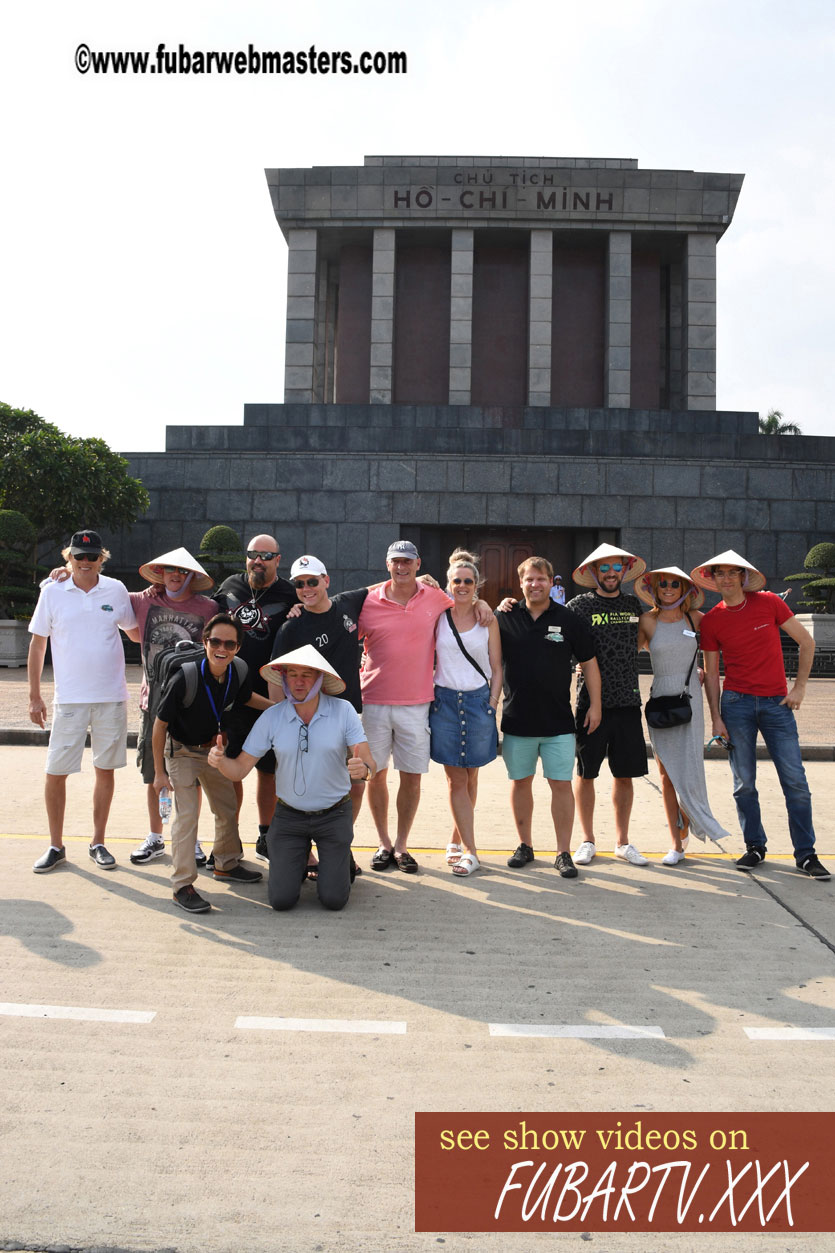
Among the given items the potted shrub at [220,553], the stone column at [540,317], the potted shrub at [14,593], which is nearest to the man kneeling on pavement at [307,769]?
the potted shrub at [220,553]

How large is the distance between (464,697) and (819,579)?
1527 cm

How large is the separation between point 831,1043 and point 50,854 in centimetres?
441

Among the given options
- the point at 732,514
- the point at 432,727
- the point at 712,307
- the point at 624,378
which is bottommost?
the point at 432,727

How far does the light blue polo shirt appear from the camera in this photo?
17.1ft

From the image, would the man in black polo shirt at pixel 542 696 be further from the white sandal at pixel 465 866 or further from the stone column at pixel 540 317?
the stone column at pixel 540 317

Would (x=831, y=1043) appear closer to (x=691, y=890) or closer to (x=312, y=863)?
(x=691, y=890)

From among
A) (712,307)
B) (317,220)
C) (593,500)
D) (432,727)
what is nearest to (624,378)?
(712,307)

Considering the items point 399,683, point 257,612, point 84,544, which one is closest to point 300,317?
point 84,544

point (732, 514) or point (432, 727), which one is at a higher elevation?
point (732, 514)

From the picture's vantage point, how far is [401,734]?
19.9ft

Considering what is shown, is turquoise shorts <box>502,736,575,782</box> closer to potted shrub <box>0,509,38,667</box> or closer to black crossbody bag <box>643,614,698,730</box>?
black crossbody bag <box>643,614,698,730</box>

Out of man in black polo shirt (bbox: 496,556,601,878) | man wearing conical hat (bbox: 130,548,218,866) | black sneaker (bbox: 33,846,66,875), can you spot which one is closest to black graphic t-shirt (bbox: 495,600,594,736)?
man in black polo shirt (bbox: 496,556,601,878)

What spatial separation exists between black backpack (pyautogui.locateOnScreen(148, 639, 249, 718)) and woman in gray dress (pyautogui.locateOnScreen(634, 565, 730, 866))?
9.00 feet

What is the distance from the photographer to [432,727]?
616cm
